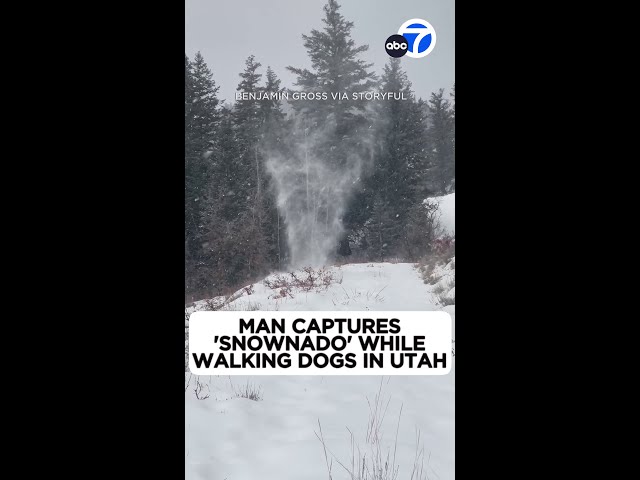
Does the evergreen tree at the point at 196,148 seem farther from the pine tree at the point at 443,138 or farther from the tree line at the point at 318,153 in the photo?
the pine tree at the point at 443,138

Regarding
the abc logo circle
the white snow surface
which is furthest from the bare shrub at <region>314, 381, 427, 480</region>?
the abc logo circle

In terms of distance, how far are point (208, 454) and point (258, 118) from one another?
2214mm

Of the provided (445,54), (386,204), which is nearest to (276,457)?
(386,204)

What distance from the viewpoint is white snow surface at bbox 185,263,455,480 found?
3.21m

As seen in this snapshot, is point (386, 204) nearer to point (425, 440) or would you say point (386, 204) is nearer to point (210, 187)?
point (210, 187)

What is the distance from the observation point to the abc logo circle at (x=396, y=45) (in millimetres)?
3359

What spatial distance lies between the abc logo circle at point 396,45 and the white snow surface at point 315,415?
4.87ft

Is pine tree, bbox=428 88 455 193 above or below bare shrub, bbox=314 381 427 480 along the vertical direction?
above

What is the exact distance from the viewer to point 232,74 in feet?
11.4

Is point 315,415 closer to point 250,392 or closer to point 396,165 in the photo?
point 250,392

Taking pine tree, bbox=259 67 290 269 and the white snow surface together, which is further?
pine tree, bbox=259 67 290 269

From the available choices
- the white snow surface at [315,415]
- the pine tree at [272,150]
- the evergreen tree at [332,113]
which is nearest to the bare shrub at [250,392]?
the white snow surface at [315,415]
